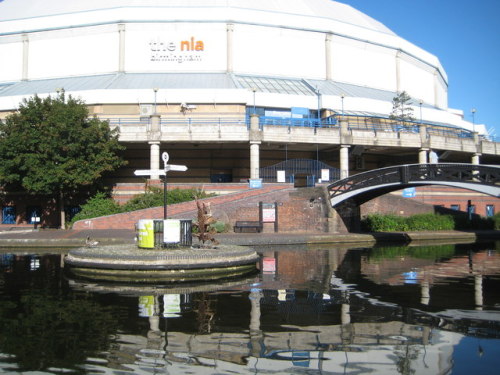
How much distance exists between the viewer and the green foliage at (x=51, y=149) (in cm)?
2848

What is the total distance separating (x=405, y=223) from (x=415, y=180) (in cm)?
650

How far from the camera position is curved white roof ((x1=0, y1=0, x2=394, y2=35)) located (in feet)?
148

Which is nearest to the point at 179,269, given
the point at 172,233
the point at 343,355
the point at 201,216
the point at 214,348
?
the point at 172,233

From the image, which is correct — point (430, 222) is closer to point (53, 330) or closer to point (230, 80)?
point (230, 80)

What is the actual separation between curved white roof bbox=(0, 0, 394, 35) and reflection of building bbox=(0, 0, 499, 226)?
171 mm

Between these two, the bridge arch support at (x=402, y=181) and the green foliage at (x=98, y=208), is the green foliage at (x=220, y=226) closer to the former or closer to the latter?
the bridge arch support at (x=402, y=181)

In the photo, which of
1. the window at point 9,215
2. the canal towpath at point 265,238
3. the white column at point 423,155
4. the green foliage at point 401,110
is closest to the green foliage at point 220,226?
the canal towpath at point 265,238

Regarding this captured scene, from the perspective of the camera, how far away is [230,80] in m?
41.7

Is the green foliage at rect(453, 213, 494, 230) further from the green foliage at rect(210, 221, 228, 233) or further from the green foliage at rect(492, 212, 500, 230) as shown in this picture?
the green foliage at rect(210, 221, 228, 233)

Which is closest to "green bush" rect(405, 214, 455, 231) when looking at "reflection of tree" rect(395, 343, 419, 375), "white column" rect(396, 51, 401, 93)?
"white column" rect(396, 51, 401, 93)

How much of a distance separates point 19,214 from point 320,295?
27491mm

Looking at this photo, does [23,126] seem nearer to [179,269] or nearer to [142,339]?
[179,269]

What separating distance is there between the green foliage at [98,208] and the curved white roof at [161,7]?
20286 mm

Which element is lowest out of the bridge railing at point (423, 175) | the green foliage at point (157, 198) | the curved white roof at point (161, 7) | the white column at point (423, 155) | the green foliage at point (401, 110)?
the green foliage at point (157, 198)
